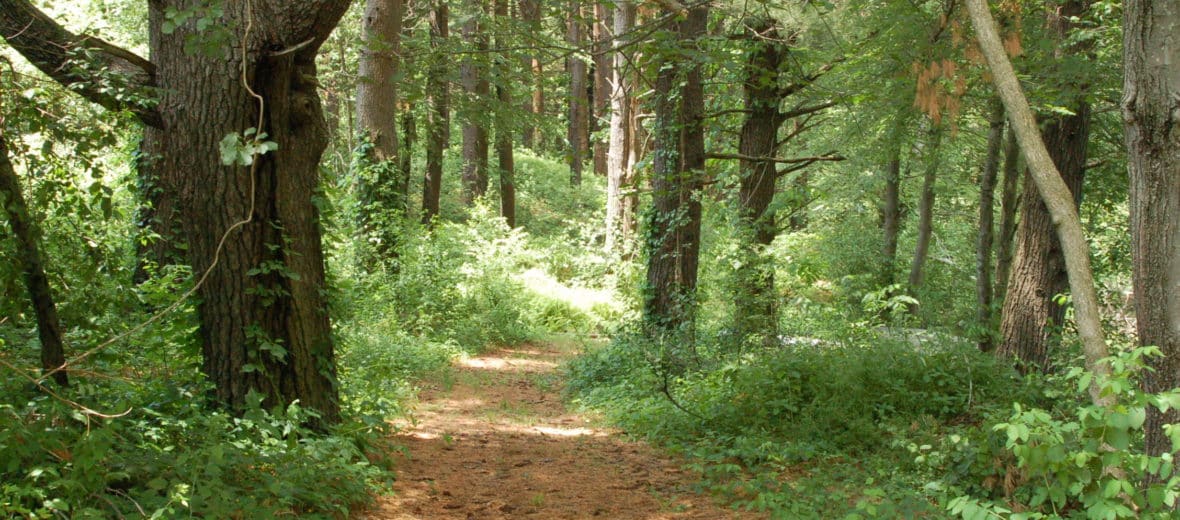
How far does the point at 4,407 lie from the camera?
378 centimetres

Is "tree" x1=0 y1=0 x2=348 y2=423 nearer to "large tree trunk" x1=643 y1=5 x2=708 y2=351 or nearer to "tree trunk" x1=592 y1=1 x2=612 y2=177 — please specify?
"large tree trunk" x1=643 y1=5 x2=708 y2=351

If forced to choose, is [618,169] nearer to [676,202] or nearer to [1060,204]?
[676,202]

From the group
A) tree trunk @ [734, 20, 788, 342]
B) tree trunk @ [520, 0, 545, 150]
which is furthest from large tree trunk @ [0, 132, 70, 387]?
tree trunk @ [734, 20, 788, 342]

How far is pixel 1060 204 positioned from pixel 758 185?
24.9ft

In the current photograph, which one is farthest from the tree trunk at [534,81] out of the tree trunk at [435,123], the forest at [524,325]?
the tree trunk at [435,123]

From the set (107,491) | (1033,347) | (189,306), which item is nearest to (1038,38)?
(1033,347)

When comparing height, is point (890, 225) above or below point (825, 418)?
above

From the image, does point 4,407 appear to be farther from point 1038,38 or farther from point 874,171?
point 874,171

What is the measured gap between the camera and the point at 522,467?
6.66 meters

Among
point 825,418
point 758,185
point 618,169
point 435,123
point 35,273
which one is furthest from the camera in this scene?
point 618,169

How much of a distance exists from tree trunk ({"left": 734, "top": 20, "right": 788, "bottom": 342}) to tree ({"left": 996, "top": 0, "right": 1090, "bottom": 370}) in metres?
2.61

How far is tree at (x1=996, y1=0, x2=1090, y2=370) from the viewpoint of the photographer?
351 inches

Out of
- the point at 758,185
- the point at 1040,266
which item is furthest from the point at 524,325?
the point at 1040,266

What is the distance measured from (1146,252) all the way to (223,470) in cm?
464
